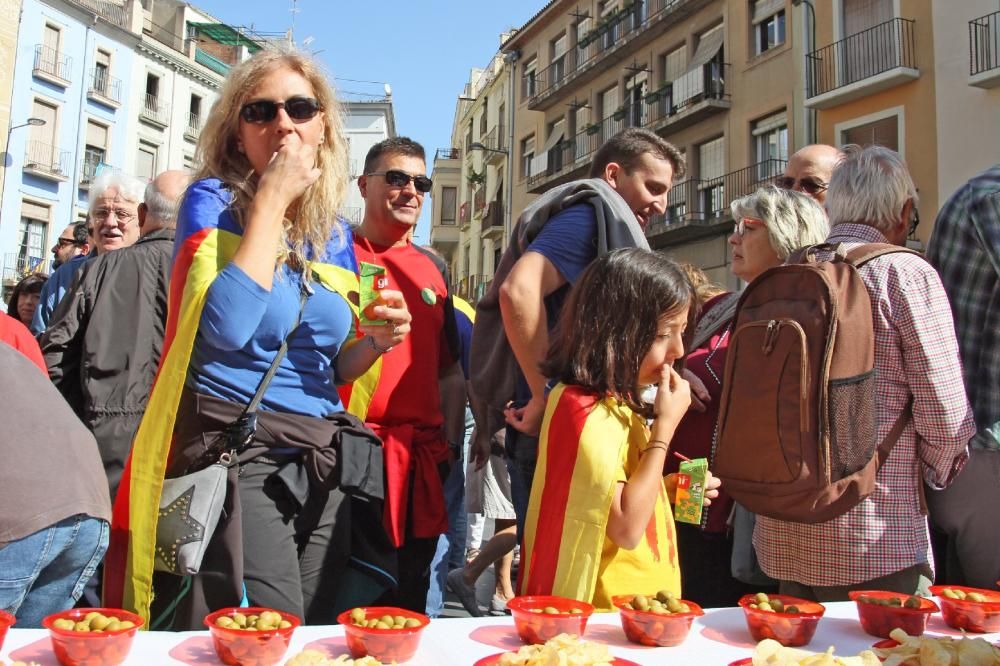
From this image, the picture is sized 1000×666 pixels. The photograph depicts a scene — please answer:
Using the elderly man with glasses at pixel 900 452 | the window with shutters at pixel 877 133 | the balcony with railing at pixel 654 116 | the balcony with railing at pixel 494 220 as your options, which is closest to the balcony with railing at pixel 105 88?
the balcony with railing at pixel 494 220

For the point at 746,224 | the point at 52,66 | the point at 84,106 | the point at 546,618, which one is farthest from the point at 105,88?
the point at 546,618

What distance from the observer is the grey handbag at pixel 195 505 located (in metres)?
1.90

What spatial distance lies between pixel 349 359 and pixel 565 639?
4.33 ft

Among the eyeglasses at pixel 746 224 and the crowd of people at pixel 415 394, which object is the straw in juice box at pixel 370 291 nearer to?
the crowd of people at pixel 415 394

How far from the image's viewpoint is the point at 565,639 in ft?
4.67

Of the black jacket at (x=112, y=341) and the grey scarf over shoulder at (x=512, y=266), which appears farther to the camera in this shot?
the black jacket at (x=112, y=341)

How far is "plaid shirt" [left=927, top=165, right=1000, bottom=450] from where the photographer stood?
2.60 m

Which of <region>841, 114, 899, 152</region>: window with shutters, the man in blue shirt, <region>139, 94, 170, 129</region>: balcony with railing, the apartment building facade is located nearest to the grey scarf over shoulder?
the man in blue shirt

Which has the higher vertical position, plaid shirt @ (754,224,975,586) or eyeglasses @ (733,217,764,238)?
eyeglasses @ (733,217,764,238)

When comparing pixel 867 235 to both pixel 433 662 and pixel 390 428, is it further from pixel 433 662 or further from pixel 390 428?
pixel 433 662

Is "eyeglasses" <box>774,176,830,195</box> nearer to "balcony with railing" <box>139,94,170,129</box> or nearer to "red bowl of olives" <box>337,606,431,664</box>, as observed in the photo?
"red bowl of olives" <box>337,606,431,664</box>

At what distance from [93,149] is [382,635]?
3470 centimetres

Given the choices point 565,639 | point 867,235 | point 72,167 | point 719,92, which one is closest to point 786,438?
point 867,235

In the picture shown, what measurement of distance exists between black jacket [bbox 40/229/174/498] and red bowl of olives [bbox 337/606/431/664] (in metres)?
2.13
